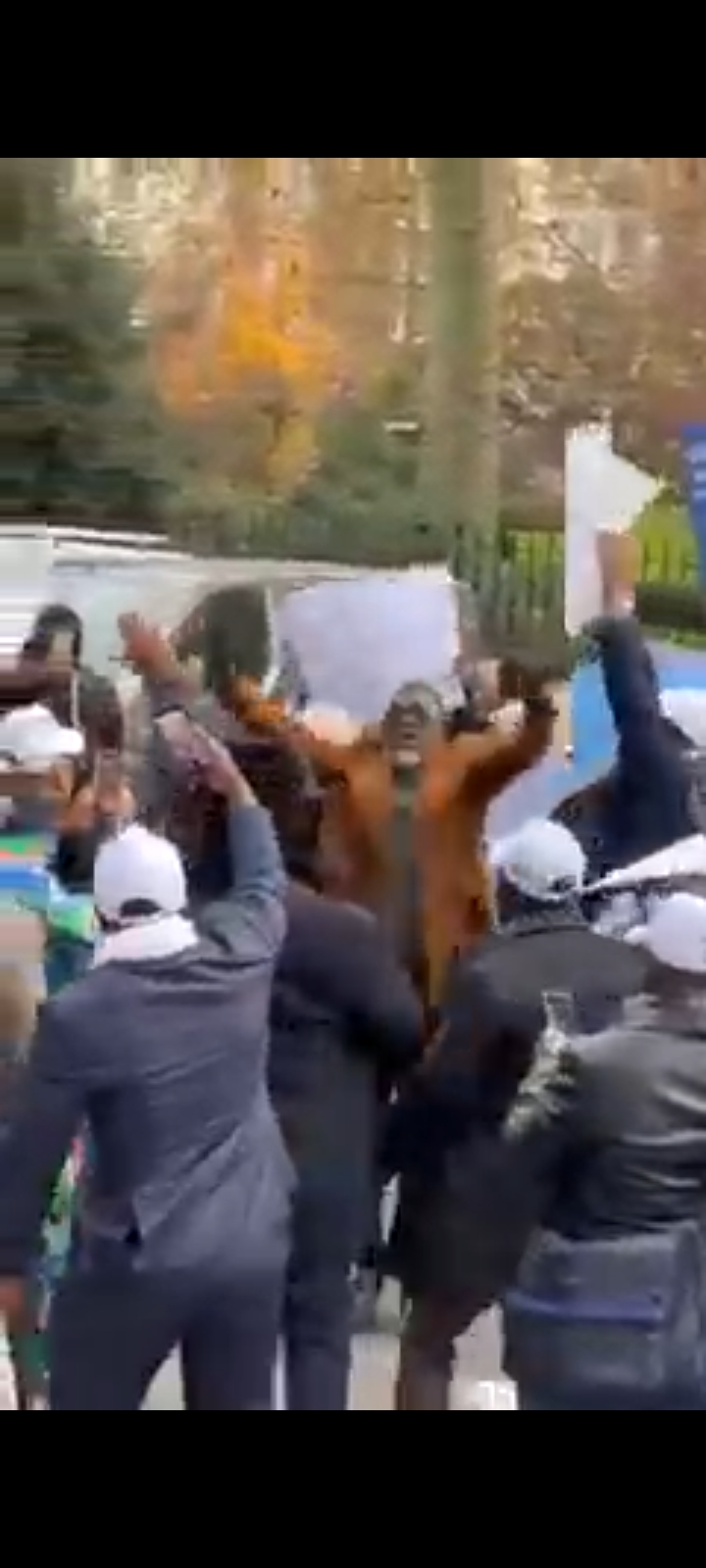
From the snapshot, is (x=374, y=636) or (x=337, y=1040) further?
(x=337, y=1040)

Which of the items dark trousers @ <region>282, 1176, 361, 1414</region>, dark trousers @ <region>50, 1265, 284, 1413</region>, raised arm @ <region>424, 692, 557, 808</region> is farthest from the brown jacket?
dark trousers @ <region>50, 1265, 284, 1413</region>

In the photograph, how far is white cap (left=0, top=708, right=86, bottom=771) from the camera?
3.30 meters

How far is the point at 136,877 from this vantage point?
3293 millimetres

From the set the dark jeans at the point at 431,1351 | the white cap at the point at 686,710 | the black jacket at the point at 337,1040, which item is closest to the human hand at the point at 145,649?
the black jacket at the point at 337,1040

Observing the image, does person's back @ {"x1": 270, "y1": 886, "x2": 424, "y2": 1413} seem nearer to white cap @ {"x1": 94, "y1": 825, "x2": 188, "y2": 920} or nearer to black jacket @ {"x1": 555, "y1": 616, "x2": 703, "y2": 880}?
white cap @ {"x1": 94, "y1": 825, "x2": 188, "y2": 920}

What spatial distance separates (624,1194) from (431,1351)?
36cm

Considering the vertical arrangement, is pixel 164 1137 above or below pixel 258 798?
below

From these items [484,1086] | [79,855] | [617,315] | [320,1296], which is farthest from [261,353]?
[320,1296]

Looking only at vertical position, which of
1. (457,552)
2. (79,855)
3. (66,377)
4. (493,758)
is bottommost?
(79,855)

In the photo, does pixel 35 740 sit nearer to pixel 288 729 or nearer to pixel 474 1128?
pixel 288 729

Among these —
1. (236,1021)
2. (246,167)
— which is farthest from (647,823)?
(246,167)

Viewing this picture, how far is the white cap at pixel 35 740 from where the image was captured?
330cm
